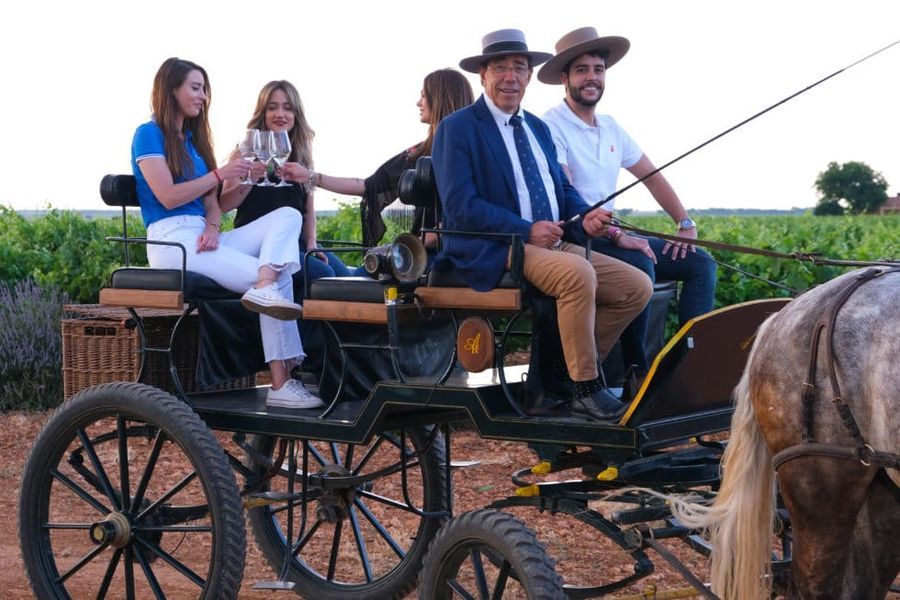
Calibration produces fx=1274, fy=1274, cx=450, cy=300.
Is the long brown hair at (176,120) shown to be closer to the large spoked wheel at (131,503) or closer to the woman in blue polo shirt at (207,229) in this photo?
the woman in blue polo shirt at (207,229)

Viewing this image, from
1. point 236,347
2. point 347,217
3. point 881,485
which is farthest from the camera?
point 347,217

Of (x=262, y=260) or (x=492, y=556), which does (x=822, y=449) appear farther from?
(x=262, y=260)

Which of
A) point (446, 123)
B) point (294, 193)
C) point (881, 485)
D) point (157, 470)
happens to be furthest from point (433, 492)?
point (157, 470)

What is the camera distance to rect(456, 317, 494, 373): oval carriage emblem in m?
4.46

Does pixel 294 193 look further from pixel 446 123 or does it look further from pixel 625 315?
pixel 625 315

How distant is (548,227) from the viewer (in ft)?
14.9

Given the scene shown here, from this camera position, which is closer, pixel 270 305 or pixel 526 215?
pixel 526 215

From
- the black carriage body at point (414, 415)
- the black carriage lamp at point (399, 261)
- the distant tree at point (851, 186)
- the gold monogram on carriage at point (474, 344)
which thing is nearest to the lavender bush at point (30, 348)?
the black carriage body at point (414, 415)

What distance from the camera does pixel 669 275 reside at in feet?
17.7

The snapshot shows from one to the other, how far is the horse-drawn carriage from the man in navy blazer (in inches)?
5.3

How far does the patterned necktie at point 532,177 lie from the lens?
4832 millimetres

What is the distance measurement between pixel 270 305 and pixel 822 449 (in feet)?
7.57

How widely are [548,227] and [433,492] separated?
179 cm

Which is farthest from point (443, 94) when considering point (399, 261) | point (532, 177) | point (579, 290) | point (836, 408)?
point (836, 408)
